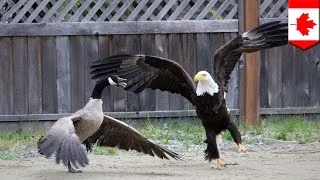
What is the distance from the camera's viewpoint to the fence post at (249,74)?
12422mm

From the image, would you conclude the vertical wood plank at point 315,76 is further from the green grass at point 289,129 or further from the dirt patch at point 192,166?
the dirt patch at point 192,166

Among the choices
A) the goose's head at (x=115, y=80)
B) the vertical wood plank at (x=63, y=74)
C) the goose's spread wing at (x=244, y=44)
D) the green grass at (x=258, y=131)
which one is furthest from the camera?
the vertical wood plank at (x=63, y=74)

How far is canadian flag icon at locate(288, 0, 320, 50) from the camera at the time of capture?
1269cm

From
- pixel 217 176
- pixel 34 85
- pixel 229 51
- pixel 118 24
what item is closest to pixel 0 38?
pixel 34 85

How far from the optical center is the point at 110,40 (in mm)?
12289

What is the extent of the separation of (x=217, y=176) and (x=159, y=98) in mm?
3542

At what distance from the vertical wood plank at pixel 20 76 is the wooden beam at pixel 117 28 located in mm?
145

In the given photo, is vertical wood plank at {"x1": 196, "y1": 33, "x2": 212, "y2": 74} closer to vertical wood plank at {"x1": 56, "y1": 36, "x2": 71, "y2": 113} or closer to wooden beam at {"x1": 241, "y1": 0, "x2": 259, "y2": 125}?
wooden beam at {"x1": 241, "y1": 0, "x2": 259, "y2": 125}

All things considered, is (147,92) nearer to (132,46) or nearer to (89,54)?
(132,46)

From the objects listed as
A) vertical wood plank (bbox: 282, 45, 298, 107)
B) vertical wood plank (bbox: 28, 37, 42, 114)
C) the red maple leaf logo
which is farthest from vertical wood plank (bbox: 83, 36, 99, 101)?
the red maple leaf logo

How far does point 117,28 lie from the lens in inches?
483

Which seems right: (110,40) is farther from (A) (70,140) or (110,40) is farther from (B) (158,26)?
(A) (70,140)

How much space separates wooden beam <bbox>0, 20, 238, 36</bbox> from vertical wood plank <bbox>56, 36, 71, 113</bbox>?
5.1 inches

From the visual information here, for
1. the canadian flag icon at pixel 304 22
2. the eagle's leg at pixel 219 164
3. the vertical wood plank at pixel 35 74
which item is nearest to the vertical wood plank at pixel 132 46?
the vertical wood plank at pixel 35 74
